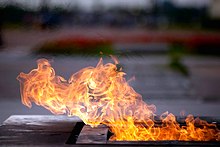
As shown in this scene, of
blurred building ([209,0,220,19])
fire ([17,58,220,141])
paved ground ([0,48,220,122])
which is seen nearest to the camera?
fire ([17,58,220,141])

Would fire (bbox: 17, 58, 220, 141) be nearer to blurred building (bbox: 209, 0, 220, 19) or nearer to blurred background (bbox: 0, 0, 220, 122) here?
blurred background (bbox: 0, 0, 220, 122)

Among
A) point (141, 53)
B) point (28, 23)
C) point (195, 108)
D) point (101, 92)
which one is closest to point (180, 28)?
point (141, 53)

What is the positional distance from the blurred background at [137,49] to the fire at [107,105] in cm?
331

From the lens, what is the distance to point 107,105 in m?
4.66

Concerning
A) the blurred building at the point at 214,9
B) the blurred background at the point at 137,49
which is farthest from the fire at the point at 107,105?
the blurred building at the point at 214,9

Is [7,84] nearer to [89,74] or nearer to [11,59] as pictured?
[11,59]

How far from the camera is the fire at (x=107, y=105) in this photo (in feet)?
14.2

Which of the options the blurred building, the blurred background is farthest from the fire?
the blurred building

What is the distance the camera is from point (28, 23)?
1584 centimetres

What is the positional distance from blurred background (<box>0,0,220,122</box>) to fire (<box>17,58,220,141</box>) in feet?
10.9

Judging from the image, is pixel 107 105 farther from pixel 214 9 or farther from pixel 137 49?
pixel 214 9

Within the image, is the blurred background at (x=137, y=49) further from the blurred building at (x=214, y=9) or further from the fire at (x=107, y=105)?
the fire at (x=107, y=105)

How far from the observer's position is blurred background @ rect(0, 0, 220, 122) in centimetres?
990

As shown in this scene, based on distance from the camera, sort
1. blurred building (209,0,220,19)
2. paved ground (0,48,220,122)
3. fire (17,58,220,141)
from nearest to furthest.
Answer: fire (17,58,220,141)
paved ground (0,48,220,122)
blurred building (209,0,220,19)
